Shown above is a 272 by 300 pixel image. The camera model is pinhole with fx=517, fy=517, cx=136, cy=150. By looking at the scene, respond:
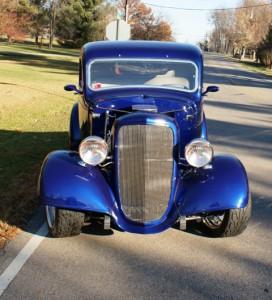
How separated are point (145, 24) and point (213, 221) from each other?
64352mm

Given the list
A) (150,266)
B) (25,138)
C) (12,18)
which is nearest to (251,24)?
(12,18)

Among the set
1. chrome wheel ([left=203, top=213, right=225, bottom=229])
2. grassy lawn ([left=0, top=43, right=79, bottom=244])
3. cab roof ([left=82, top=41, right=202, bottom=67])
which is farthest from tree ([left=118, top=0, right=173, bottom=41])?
chrome wheel ([left=203, top=213, right=225, bottom=229])

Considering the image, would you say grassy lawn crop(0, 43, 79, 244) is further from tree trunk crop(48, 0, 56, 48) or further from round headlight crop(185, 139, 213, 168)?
tree trunk crop(48, 0, 56, 48)

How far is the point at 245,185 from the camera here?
517cm

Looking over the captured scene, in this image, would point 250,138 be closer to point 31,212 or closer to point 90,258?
point 31,212

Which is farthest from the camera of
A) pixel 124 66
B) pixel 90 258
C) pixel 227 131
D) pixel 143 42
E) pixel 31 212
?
pixel 227 131

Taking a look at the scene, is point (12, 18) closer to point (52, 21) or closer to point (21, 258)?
point (52, 21)

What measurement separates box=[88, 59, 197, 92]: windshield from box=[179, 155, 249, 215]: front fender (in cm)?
152

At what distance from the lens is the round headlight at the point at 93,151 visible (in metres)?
5.21

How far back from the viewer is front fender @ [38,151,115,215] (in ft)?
16.2

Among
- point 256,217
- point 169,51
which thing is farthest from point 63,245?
Answer: point 169,51

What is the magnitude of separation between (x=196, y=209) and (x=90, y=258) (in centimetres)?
112

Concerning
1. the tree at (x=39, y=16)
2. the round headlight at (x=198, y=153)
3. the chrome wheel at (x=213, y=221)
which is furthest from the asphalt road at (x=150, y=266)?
the tree at (x=39, y=16)

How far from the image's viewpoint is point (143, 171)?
5.01 metres
